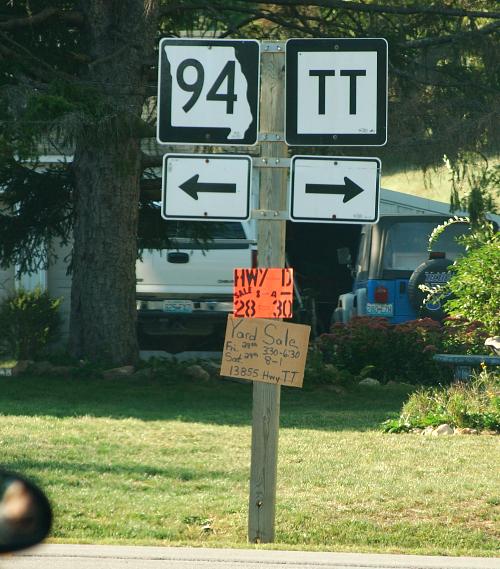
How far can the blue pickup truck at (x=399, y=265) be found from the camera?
668 inches

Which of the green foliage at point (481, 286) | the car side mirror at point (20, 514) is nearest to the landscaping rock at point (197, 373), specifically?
the green foliage at point (481, 286)

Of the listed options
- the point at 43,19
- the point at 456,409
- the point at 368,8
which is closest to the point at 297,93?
the point at 456,409

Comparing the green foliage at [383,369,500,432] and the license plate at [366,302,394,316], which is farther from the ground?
the license plate at [366,302,394,316]

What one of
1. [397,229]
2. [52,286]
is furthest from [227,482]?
[52,286]

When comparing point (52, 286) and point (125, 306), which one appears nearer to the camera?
point (125, 306)

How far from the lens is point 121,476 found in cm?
898

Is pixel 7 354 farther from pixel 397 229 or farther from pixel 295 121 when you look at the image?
pixel 295 121

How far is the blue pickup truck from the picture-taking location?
55.7 ft

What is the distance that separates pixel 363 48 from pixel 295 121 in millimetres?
574

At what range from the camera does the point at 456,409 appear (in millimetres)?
11195

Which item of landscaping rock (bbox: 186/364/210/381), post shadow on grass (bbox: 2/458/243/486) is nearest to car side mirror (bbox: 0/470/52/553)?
post shadow on grass (bbox: 2/458/243/486)

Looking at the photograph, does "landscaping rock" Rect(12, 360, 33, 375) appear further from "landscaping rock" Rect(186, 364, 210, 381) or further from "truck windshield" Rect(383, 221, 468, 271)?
"truck windshield" Rect(383, 221, 468, 271)

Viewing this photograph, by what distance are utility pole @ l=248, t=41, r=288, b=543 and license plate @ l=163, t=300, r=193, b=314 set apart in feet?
36.2

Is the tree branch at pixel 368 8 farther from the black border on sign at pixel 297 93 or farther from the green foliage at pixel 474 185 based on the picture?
the black border on sign at pixel 297 93
